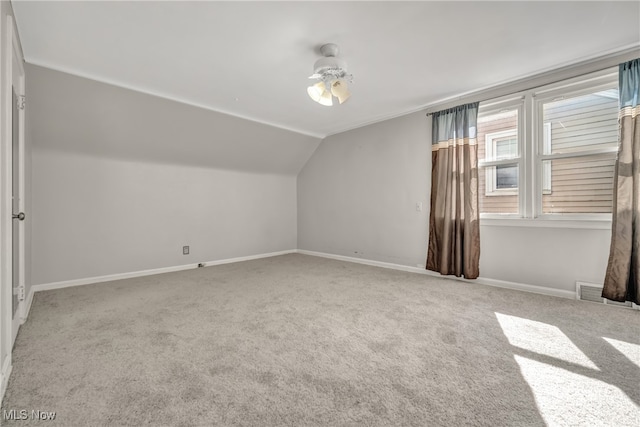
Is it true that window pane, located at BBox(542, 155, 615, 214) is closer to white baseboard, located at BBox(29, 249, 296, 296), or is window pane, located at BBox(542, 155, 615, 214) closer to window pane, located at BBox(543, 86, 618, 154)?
window pane, located at BBox(543, 86, 618, 154)

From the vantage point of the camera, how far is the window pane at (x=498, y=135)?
3330mm

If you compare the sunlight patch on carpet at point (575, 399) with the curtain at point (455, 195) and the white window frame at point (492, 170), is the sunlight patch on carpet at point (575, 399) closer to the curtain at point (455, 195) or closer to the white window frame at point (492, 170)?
the curtain at point (455, 195)

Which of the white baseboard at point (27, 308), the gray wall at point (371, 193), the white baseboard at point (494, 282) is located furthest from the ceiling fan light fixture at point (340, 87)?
the white baseboard at point (27, 308)

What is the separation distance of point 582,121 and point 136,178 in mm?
5363

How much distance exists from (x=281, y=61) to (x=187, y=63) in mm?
886

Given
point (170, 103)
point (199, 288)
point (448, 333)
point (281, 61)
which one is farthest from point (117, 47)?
point (448, 333)

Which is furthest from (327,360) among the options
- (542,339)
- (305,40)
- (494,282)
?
(494,282)

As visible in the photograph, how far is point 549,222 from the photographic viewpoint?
3012mm

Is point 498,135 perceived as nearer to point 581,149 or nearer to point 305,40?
point 581,149

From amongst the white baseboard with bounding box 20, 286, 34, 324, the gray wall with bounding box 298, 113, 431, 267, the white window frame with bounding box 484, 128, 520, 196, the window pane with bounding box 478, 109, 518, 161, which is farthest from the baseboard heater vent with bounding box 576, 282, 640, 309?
the white baseboard with bounding box 20, 286, 34, 324

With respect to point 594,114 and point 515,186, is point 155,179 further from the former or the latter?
point 594,114

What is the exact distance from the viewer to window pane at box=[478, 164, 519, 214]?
3.31 metres

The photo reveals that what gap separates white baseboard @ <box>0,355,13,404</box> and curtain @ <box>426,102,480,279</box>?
3.83 m

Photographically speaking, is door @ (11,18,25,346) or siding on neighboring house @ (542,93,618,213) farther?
siding on neighboring house @ (542,93,618,213)
